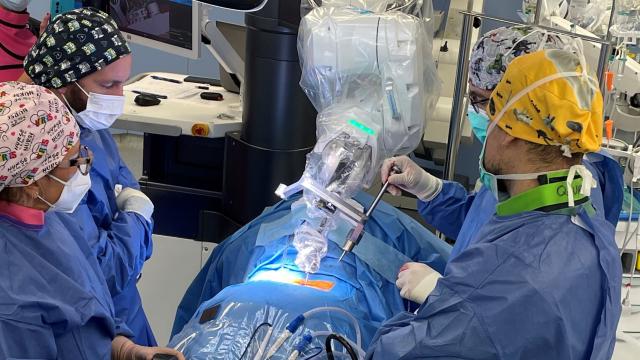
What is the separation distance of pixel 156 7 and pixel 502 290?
6.02 feet

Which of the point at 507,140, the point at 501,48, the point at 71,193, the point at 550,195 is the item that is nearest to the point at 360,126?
the point at 501,48

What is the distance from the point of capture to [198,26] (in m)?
2.70

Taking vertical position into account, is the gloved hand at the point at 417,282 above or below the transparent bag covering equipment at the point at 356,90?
below

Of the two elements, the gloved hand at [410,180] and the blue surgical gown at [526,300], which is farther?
the gloved hand at [410,180]

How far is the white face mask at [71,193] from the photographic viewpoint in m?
1.55

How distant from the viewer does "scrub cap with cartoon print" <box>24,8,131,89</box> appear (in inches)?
74.8

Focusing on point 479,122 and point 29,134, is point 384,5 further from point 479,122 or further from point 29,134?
point 29,134

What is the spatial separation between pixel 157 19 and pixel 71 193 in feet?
4.35

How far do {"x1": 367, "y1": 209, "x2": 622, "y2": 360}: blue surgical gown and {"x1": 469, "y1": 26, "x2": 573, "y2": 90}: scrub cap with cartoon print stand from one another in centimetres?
55

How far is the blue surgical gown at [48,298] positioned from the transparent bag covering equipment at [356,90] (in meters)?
0.69

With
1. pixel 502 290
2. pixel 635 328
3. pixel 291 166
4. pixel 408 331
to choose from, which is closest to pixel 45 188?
pixel 408 331

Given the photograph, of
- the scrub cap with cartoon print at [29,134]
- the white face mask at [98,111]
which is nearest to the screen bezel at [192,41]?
the white face mask at [98,111]

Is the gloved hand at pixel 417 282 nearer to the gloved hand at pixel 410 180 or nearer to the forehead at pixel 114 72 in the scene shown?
the gloved hand at pixel 410 180

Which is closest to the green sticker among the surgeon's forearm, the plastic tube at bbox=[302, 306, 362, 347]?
the plastic tube at bbox=[302, 306, 362, 347]
